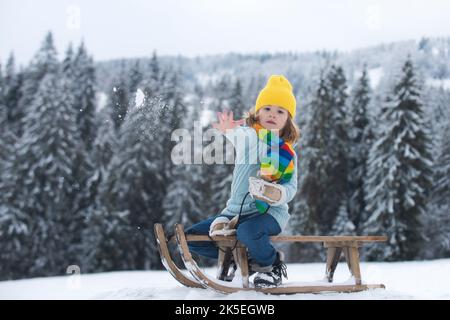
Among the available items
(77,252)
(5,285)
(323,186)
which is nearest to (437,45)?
(323,186)

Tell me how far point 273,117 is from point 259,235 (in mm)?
951

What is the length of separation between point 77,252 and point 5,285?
2390cm

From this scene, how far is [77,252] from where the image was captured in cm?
3083

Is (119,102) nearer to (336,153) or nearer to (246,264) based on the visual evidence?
(246,264)

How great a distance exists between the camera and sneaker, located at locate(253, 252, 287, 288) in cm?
389

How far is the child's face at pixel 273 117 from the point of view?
4.17 m

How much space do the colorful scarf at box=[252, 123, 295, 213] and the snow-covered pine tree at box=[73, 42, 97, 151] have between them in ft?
101

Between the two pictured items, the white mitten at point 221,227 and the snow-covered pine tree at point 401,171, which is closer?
the white mitten at point 221,227

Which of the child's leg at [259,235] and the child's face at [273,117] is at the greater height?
the child's face at [273,117]

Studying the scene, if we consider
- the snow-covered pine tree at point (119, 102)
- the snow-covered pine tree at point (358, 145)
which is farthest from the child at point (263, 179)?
the snow-covered pine tree at point (358, 145)

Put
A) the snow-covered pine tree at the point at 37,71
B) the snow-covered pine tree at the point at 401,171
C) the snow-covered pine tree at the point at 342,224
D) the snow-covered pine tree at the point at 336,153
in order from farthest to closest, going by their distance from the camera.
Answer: the snow-covered pine tree at the point at 37,71 → the snow-covered pine tree at the point at 336,153 → the snow-covered pine tree at the point at 342,224 → the snow-covered pine tree at the point at 401,171

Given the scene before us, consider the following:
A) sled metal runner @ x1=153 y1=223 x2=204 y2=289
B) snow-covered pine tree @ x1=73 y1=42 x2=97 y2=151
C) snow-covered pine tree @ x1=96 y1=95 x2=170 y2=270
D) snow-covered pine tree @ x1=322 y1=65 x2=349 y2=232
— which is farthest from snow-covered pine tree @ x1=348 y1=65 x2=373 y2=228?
sled metal runner @ x1=153 y1=223 x2=204 y2=289

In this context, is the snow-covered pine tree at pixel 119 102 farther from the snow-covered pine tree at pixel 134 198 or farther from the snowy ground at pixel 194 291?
the snowy ground at pixel 194 291
